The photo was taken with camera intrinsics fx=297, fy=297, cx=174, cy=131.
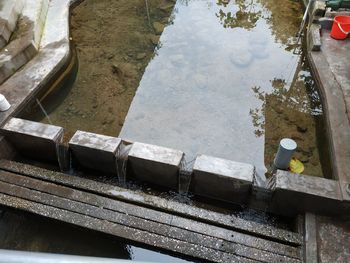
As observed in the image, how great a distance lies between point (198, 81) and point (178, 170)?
2.53 meters

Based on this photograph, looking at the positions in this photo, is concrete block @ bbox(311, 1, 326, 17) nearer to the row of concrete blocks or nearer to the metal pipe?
the row of concrete blocks

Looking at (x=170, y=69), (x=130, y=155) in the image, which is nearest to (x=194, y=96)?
(x=170, y=69)

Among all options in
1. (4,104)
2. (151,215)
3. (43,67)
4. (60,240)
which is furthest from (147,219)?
(43,67)

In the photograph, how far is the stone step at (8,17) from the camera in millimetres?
5430

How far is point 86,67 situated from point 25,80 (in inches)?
57.7

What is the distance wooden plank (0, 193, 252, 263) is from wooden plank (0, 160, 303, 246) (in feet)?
1.20

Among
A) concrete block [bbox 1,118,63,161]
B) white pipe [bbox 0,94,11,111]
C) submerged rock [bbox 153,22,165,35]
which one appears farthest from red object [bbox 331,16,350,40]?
white pipe [bbox 0,94,11,111]

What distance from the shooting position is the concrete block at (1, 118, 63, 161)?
410 cm

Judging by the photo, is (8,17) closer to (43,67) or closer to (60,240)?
(43,67)

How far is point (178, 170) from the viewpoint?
375 centimetres

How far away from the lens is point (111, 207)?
3.61 metres

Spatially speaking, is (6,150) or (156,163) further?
(6,150)

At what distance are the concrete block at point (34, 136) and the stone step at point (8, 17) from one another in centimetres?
204

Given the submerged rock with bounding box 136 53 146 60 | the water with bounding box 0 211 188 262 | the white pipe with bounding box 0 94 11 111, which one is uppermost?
the white pipe with bounding box 0 94 11 111
